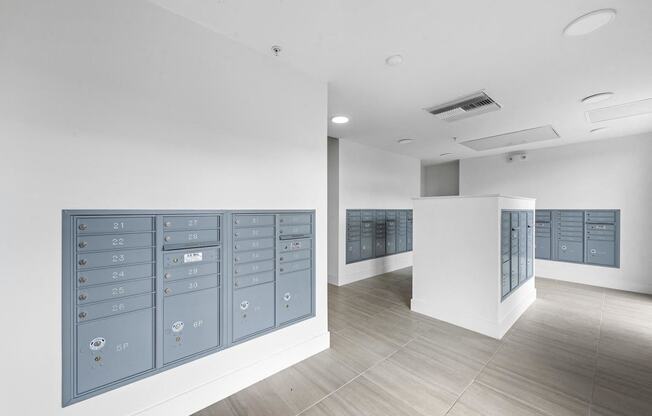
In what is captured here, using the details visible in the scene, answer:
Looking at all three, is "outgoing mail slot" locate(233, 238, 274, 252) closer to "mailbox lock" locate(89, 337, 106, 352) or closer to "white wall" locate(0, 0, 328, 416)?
"white wall" locate(0, 0, 328, 416)

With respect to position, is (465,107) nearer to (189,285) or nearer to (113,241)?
(189,285)

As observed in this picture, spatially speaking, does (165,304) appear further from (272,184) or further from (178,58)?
(178,58)

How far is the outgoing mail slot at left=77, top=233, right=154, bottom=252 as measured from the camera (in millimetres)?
1157

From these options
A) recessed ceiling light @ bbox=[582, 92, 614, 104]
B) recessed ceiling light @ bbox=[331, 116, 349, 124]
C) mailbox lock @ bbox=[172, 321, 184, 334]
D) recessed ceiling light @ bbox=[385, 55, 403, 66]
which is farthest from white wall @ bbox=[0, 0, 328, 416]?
recessed ceiling light @ bbox=[582, 92, 614, 104]

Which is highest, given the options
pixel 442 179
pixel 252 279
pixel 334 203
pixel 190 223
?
pixel 442 179

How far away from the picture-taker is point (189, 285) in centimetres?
146

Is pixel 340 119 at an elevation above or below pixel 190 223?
above

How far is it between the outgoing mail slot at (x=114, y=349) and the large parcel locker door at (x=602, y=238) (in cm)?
579

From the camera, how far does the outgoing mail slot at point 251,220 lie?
64.8 inches

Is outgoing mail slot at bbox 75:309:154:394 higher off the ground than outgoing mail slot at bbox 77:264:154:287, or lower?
lower

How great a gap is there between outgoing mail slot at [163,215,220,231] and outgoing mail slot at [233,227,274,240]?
0.14m

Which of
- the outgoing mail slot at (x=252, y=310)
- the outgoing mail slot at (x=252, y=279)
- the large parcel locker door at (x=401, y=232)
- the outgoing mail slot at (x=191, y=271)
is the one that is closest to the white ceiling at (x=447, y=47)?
the outgoing mail slot at (x=191, y=271)

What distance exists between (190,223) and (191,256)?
188 millimetres

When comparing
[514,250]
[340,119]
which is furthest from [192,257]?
[514,250]
